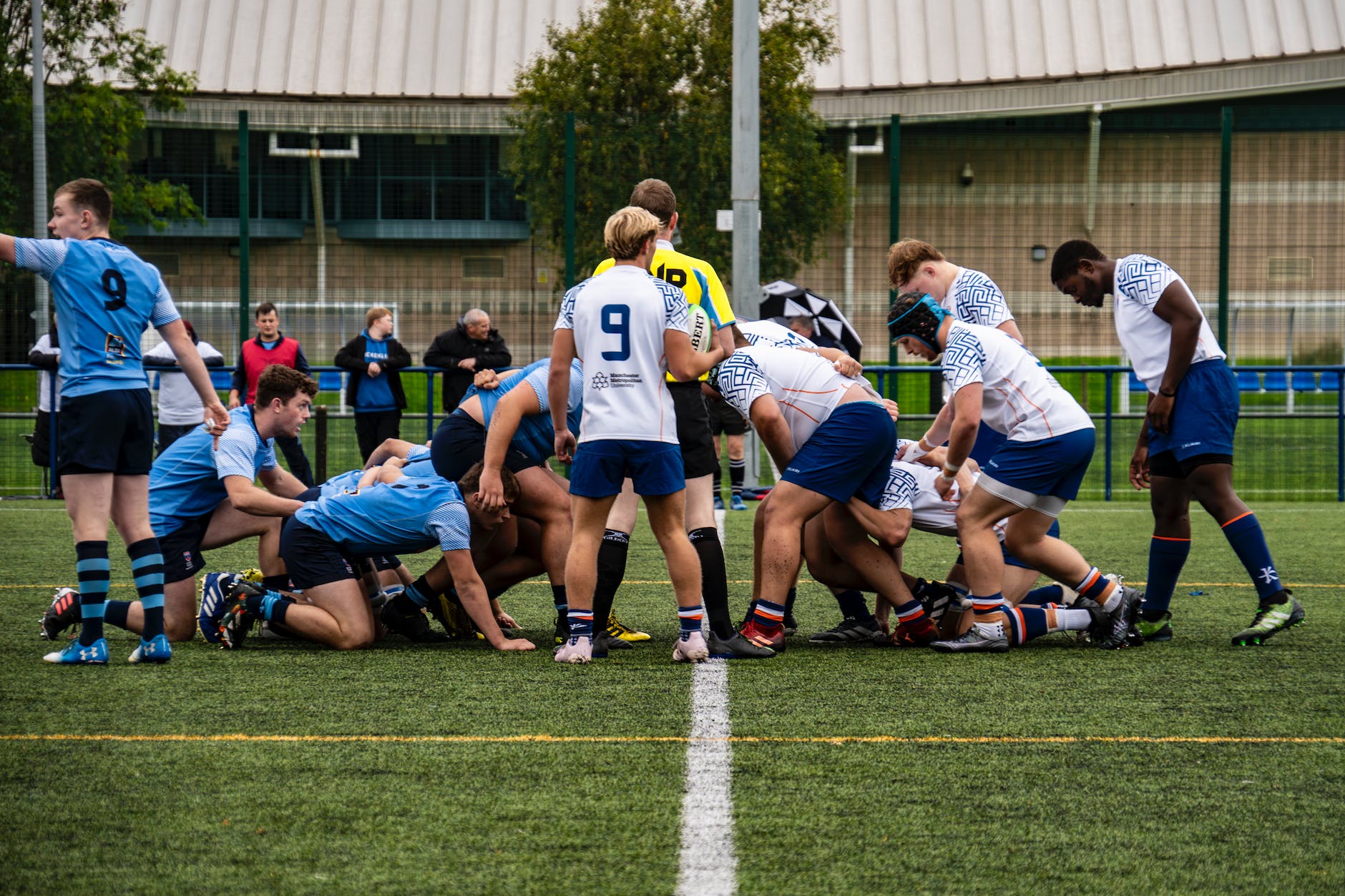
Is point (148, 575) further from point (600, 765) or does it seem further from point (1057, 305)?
point (1057, 305)

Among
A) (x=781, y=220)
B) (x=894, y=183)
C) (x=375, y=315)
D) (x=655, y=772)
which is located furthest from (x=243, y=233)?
(x=655, y=772)

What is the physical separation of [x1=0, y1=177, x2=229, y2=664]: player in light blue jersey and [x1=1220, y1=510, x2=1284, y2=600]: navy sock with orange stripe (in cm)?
415

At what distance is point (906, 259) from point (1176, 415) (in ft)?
4.27

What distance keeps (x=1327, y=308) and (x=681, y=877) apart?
17153mm

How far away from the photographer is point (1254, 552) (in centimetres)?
593

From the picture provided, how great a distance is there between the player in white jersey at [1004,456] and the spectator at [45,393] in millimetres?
8369

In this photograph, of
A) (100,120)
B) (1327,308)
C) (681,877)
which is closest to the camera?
(681,877)

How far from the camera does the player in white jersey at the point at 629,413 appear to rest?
17.4 ft

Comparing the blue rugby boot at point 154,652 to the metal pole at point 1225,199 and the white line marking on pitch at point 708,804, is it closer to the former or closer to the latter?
the white line marking on pitch at point 708,804

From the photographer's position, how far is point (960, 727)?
438 cm

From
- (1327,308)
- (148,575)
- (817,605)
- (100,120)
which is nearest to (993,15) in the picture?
Result: (1327,308)

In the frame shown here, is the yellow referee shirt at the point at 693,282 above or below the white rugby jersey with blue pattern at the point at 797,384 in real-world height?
above

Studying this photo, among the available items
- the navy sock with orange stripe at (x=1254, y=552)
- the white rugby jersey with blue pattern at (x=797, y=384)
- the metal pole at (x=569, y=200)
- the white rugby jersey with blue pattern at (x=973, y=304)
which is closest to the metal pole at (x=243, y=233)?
the metal pole at (x=569, y=200)

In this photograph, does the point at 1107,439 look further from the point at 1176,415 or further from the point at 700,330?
the point at 700,330
